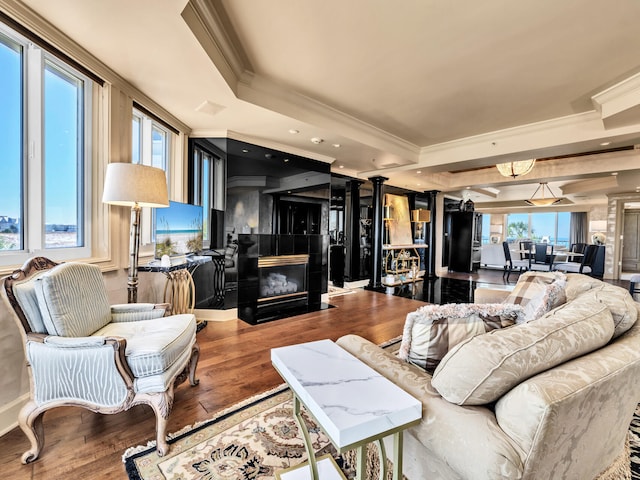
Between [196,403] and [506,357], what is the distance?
6.29ft

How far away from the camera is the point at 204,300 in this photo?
12.2 ft

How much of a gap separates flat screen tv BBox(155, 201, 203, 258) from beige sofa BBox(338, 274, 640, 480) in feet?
8.23

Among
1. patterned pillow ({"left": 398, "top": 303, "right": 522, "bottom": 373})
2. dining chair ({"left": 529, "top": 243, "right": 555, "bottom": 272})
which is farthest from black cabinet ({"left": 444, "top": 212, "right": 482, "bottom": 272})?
patterned pillow ({"left": 398, "top": 303, "right": 522, "bottom": 373})

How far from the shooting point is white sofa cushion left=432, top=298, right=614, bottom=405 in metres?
0.87

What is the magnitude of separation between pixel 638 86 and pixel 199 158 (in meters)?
4.73

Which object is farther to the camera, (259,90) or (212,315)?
(212,315)

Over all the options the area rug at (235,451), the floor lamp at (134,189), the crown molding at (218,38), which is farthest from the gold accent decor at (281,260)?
the area rug at (235,451)

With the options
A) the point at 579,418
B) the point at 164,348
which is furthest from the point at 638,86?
the point at 164,348

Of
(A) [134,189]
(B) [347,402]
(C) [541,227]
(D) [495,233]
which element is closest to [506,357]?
(B) [347,402]

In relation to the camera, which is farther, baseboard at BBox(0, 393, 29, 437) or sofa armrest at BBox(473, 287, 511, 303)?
sofa armrest at BBox(473, 287, 511, 303)

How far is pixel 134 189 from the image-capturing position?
2.19 meters

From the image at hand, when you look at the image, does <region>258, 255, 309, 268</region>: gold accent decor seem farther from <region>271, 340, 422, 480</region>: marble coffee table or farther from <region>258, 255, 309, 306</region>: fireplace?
<region>271, 340, 422, 480</region>: marble coffee table

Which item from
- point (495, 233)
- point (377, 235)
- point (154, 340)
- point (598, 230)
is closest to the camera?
point (154, 340)

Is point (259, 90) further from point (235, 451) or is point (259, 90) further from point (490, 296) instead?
point (490, 296)
